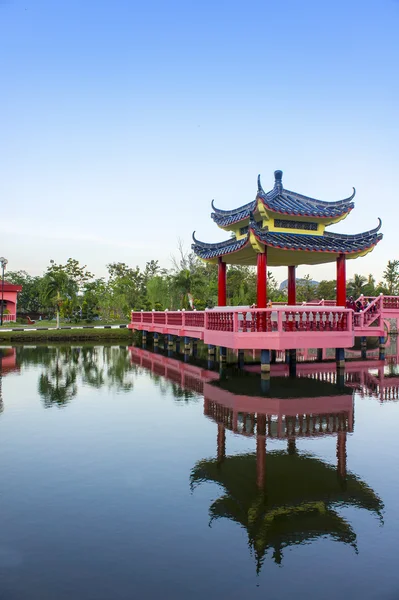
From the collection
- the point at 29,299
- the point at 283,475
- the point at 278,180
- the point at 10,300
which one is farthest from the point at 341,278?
the point at 29,299

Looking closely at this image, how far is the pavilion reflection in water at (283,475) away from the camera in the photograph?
224 inches

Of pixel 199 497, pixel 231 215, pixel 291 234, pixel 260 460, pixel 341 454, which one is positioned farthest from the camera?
pixel 231 215

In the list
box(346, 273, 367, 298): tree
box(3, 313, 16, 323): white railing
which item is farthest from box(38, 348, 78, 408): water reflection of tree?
box(346, 273, 367, 298): tree

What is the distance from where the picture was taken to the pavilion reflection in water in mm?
5680

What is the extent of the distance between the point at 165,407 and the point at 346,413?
439 centimetres

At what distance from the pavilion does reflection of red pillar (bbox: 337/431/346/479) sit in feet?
26.5

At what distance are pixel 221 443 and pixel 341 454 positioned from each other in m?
2.12

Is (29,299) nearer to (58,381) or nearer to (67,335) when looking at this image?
(67,335)

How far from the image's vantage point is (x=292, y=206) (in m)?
18.6

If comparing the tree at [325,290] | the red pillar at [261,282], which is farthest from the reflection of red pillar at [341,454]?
the tree at [325,290]

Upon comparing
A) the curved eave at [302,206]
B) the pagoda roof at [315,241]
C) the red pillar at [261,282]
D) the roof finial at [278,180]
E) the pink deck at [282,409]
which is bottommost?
the pink deck at [282,409]

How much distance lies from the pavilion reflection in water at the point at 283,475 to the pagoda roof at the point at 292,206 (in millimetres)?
6791

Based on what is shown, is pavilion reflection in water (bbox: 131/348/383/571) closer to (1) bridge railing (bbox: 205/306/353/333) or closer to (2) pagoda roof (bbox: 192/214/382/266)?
(1) bridge railing (bbox: 205/306/353/333)

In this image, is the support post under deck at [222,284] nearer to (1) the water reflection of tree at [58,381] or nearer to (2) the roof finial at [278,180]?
(2) the roof finial at [278,180]
